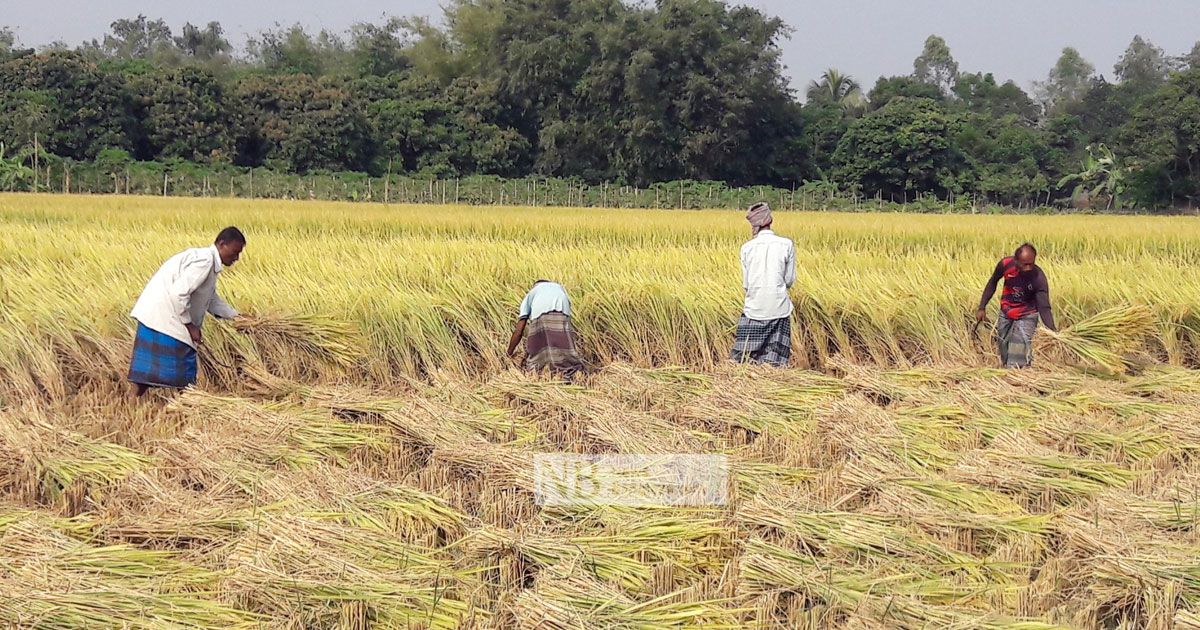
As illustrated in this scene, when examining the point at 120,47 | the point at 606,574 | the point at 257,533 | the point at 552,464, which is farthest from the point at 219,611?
the point at 120,47

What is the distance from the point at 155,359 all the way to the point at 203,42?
54408 mm

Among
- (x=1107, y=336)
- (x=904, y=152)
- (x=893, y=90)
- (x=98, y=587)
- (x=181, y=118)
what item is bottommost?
(x=98, y=587)

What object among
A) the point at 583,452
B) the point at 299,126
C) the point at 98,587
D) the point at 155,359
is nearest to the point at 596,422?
the point at 583,452

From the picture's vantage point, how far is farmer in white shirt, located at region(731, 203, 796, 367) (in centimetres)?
508

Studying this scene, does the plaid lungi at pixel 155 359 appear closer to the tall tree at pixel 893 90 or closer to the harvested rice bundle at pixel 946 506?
the harvested rice bundle at pixel 946 506

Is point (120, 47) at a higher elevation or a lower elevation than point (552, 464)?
higher

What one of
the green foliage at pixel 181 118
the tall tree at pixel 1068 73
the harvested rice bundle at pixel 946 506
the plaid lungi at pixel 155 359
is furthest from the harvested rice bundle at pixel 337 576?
the tall tree at pixel 1068 73

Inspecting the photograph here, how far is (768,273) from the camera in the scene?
510 centimetres

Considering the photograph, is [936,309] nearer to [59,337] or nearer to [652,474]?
[652,474]

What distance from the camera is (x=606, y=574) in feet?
8.89

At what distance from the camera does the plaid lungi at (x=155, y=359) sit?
177 inches

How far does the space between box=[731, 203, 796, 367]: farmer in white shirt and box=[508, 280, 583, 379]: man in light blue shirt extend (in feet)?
2.85

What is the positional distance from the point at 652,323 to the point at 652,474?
262 centimetres

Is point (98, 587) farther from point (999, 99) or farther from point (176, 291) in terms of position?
point (999, 99)
